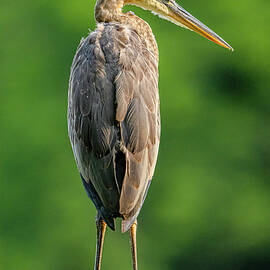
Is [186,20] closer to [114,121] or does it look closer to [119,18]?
[119,18]

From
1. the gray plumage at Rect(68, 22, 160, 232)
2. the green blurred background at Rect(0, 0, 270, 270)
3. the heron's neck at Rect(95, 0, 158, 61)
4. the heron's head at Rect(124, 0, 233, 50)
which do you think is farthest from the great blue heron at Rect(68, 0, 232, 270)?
the green blurred background at Rect(0, 0, 270, 270)

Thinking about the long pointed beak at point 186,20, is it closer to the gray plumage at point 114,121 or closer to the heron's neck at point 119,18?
the heron's neck at point 119,18

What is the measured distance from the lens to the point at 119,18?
4938mm

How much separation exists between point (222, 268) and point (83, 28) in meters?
4.32

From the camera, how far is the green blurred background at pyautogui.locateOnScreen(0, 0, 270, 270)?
12.1 m

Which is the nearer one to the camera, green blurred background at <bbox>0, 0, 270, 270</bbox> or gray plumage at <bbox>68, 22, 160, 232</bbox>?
gray plumage at <bbox>68, 22, 160, 232</bbox>

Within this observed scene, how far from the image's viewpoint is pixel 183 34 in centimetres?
1360

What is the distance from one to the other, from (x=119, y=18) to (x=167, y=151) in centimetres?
812

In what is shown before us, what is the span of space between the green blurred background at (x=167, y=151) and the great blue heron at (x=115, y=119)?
6940 millimetres

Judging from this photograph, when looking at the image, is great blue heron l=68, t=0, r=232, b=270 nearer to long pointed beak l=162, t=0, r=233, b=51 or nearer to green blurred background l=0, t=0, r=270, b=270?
long pointed beak l=162, t=0, r=233, b=51

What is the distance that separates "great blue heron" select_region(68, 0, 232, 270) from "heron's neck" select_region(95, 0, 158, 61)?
0.86 feet

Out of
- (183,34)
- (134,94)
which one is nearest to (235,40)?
(183,34)

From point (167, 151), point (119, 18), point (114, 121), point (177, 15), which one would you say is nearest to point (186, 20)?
point (177, 15)

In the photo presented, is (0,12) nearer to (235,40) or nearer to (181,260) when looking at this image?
(235,40)
